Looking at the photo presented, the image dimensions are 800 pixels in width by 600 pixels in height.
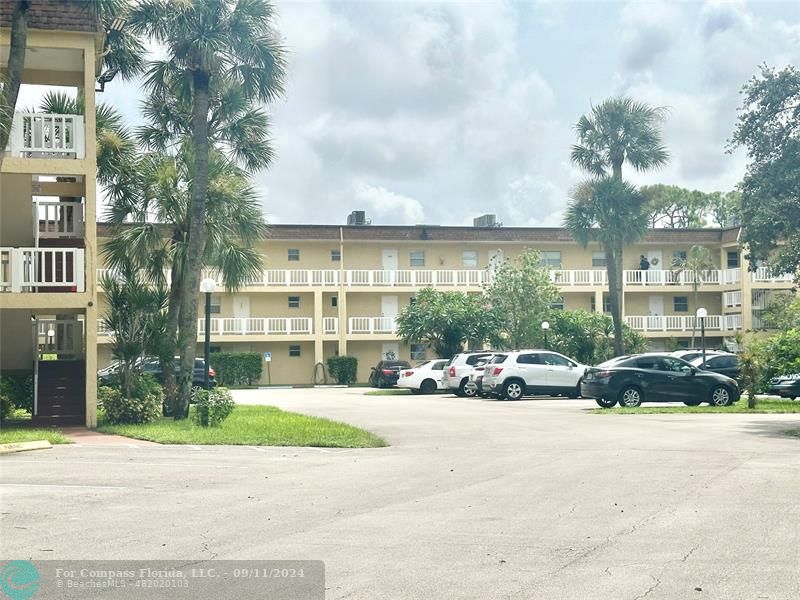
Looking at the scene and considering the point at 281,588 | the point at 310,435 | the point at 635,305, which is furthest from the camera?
the point at 635,305

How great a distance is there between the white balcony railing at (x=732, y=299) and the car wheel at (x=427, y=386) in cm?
2501

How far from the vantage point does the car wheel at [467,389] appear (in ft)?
121

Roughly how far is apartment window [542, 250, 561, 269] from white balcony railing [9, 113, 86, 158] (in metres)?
41.3

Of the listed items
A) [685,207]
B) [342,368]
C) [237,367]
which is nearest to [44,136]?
[237,367]

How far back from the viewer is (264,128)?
2930 centimetres

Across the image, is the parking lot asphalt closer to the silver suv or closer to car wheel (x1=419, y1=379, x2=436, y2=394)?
the silver suv

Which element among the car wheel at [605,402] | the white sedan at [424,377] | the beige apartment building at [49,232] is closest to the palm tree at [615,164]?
the white sedan at [424,377]

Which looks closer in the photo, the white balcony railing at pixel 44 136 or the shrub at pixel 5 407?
the white balcony railing at pixel 44 136

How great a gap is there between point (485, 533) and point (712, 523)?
2218 mm

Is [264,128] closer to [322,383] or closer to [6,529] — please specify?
[6,529]

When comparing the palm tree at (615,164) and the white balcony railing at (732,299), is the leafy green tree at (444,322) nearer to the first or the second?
the palm tree at (615,164)

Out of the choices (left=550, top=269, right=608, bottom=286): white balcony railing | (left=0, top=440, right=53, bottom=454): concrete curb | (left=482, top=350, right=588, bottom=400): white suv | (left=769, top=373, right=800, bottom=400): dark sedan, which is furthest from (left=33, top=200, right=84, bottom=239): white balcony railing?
(left=550, top=269, right=608, bottom=286): white balcony railing

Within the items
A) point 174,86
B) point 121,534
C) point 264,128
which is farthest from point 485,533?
point 264,128

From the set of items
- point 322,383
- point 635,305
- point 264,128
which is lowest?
point 322,383
